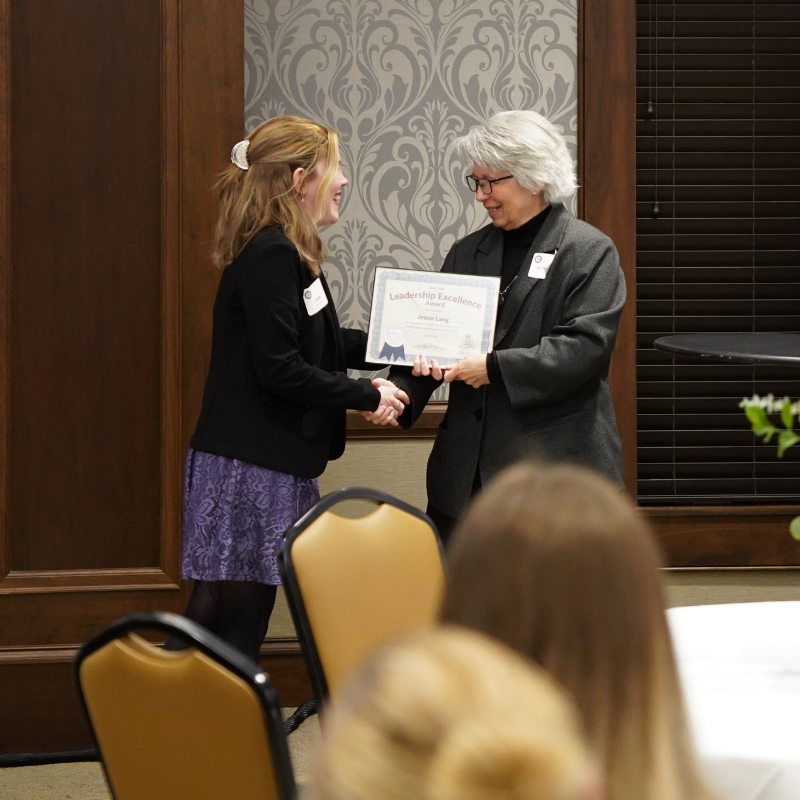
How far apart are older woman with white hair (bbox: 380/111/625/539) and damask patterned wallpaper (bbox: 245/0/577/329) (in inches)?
30.2

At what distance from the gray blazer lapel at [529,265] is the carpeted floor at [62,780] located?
1307 millimetres

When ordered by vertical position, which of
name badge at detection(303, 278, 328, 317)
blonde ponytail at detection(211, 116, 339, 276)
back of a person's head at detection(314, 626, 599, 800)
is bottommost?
back of a person's head at detection(314, 626, 599, 800)

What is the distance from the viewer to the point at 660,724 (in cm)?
83

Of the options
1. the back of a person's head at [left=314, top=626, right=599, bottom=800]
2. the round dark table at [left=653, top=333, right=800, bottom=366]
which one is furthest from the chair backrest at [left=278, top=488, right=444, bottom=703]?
the back of a person's head at [left=314, top=626, right=599, bottom=800]

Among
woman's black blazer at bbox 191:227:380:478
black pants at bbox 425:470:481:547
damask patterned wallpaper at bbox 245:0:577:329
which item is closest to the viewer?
woman's black blazer at bbox 191:227:380:478

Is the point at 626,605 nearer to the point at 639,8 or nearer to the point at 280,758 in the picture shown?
the point at 280,758

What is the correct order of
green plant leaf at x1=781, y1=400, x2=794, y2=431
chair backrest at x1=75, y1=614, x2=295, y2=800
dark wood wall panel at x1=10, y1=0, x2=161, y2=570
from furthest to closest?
dark wood wall panel at x1=10, y1=0, x2=161, y2=570 < green plant leaf at x1=781, y1=400, x2=794, y2=431 < chair backrest at x1=75, y1=614, x2=295, y2=800

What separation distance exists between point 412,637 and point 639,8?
375 cm

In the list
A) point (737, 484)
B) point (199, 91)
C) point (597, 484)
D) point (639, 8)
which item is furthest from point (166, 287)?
point (597, 484)

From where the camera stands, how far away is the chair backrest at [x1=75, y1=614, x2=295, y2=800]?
3.92ft

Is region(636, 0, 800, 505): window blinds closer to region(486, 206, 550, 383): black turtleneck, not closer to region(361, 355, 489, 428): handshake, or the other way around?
region(486, 206, 550, 383): black turtleneck

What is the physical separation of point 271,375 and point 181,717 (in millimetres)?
1699

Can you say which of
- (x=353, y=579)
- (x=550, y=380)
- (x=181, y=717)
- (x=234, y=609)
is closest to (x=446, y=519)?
(x=550, y=380)

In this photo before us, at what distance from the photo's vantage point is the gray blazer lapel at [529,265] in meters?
3.10
